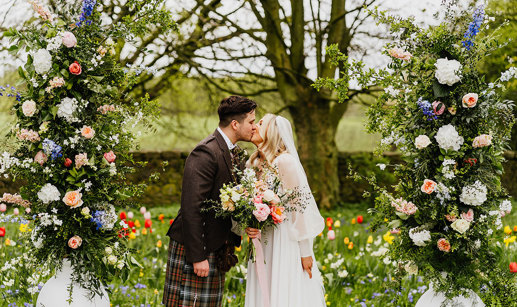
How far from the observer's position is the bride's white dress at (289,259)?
151 inches

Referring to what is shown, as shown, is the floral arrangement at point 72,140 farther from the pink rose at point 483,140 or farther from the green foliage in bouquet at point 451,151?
the pink rose at point 483,140

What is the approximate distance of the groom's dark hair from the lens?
3639 mm

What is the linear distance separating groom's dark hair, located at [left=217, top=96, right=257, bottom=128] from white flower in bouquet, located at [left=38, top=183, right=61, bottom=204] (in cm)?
120

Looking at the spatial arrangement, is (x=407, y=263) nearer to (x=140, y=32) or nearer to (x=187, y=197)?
(x=187, y=197)

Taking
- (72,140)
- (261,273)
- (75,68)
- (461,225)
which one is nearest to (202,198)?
(261,273)

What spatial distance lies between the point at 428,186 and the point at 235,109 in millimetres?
1369

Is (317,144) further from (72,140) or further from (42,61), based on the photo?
(42,61)

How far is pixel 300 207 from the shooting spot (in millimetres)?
3859

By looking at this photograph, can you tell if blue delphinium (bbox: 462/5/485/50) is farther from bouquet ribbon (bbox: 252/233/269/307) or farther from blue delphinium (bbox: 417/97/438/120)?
bouquet ribbon (bbox: 252/233/269/307)

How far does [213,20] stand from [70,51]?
245 inches

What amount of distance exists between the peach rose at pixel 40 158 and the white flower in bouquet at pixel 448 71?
8.41ft

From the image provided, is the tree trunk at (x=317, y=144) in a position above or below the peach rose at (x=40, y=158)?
above

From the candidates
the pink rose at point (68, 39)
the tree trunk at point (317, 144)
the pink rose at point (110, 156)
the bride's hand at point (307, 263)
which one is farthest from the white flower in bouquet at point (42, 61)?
the tree trunk at point (317, 144)

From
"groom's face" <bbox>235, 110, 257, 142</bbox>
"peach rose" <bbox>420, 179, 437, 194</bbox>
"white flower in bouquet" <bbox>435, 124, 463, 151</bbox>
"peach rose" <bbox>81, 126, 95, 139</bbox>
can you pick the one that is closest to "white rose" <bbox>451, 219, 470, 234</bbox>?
"peach rose" <bbox>420, 179, 437, 194</bbox>
